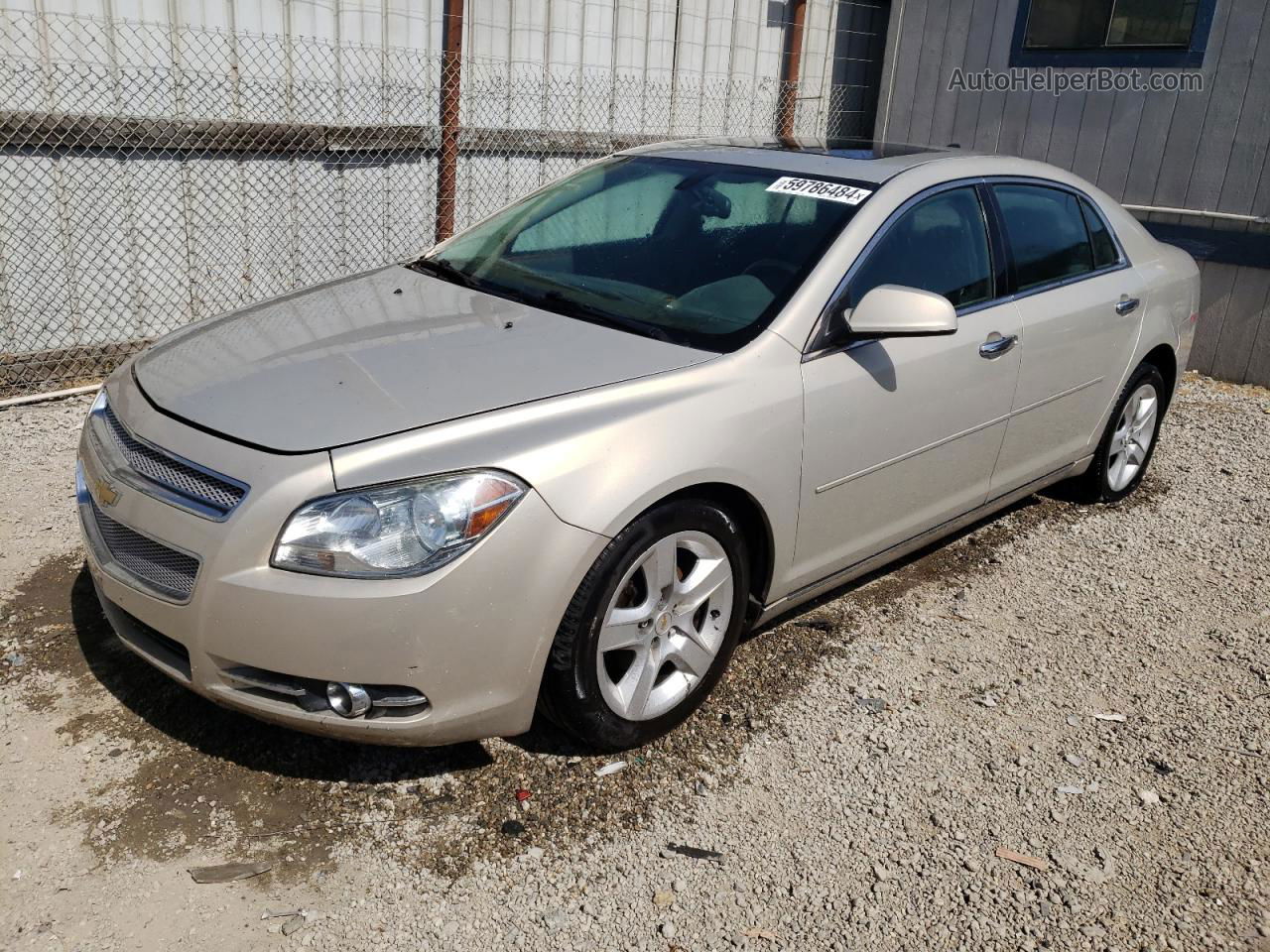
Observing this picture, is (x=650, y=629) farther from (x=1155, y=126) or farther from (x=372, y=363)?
(x=1155, y=126)

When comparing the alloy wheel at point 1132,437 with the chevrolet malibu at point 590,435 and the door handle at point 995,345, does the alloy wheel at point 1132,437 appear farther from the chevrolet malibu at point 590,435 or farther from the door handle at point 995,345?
the door handle at point 995,345

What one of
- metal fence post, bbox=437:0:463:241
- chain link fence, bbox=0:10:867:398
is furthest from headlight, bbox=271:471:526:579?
metal fence post, bbox=437:0:463:241

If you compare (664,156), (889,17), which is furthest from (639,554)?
(889,17)

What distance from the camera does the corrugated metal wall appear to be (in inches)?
301

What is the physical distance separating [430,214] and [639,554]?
5.22 metres

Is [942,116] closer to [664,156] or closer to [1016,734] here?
[664,156]

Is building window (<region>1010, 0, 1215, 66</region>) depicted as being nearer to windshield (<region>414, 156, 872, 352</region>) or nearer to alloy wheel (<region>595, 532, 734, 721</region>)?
windshield (<region>414, 156, 872, 352</region>)

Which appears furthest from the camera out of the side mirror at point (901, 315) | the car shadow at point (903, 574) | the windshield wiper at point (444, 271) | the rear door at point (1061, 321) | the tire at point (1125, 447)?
the tire at point (1125, 447)

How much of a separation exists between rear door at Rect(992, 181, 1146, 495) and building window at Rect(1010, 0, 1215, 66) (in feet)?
13.4

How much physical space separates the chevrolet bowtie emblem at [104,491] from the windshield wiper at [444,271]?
1.33 meters

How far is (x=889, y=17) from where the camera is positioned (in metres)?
9.58

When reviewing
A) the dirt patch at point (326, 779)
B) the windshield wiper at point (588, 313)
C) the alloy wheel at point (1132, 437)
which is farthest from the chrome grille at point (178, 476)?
the alloy wheel at point (1132, 437)

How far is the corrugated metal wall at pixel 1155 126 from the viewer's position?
7.64 m

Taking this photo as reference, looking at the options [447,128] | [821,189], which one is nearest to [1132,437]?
[821,189]
